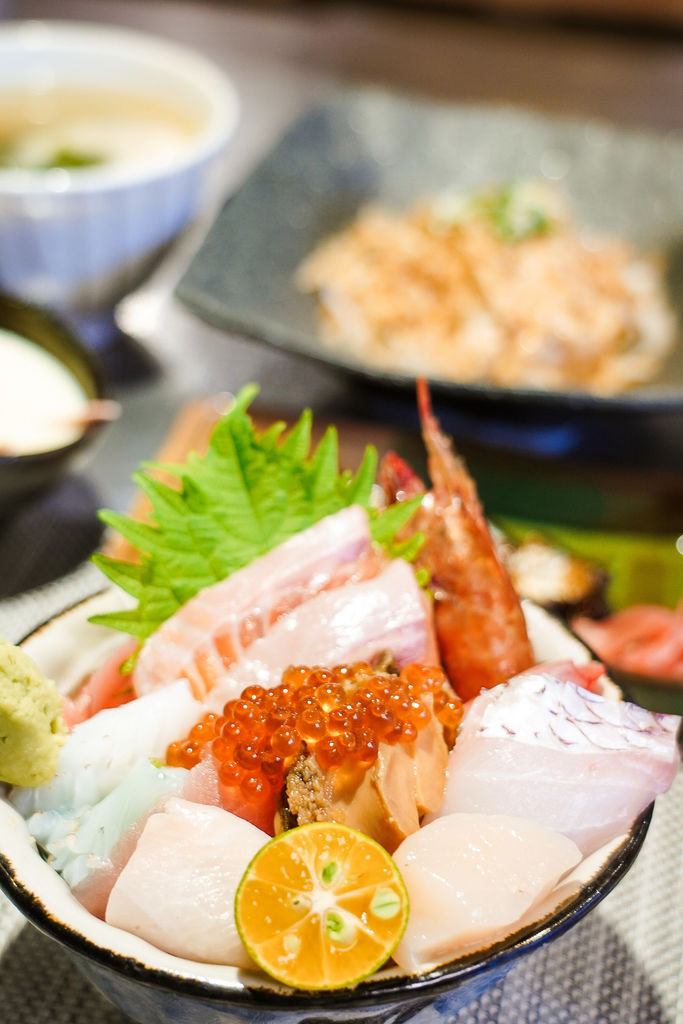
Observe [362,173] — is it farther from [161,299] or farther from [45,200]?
[45,200]

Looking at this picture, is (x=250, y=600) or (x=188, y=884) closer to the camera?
(x=188, y=884)

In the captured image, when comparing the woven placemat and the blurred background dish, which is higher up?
the blurred background dish

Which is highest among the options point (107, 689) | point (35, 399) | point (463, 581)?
point (463, 581)

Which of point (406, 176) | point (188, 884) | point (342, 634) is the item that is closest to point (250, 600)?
point (342, 634)

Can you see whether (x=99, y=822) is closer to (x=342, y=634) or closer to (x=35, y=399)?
(x=342, y=634)

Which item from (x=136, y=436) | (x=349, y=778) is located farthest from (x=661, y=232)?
(x=349, y=778)

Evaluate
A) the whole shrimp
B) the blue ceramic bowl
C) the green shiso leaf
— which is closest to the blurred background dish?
the green shiso leaf

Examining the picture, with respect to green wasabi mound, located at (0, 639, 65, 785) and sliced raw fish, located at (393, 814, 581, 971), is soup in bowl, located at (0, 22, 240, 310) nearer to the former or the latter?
green wasabi mound, located at (0, 639, 65, 785)

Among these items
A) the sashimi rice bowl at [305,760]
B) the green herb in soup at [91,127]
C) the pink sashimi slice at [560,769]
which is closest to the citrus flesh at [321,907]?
the sashimi rice bowl at [305,760]
